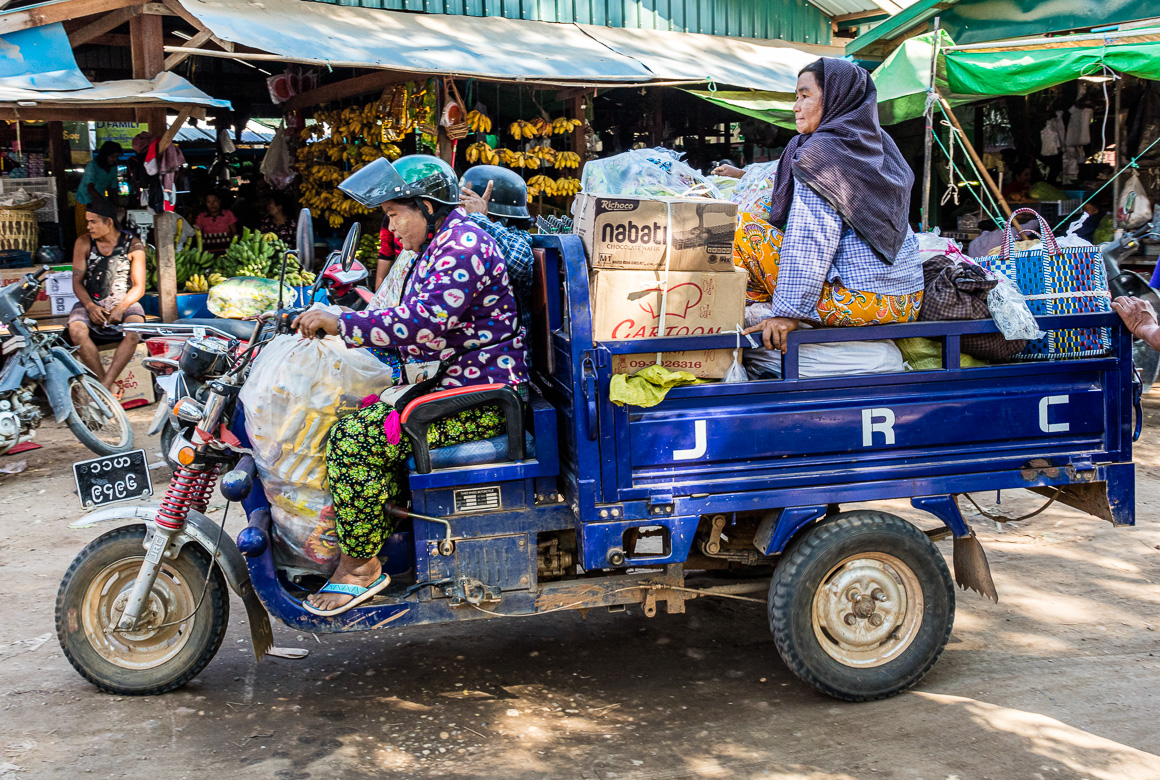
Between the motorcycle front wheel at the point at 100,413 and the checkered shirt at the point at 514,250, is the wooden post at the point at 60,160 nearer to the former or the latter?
the motorcycle front wheel at the point at 100,413

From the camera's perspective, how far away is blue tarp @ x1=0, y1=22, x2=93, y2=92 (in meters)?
7.44

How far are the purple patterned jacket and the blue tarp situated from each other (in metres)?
5.48

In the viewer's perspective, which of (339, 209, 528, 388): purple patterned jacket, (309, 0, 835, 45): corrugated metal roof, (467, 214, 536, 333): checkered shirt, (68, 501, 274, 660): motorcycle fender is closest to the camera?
(339, 209, 528, 388): purple patterned jacket

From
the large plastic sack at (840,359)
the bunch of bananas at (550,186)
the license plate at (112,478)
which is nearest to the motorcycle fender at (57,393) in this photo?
the license plate at (112,478)

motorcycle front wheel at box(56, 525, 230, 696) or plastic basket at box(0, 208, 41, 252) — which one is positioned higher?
plastic basket at box(0, 208, 41, 252)

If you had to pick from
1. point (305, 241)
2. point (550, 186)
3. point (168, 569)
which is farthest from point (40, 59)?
point (168, 569)

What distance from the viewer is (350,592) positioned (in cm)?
338

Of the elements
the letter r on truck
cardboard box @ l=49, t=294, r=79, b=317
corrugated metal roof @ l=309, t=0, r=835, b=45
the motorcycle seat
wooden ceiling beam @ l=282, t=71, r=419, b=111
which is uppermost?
corrugated metal roof @ l=309, t=0, r=835, b=45

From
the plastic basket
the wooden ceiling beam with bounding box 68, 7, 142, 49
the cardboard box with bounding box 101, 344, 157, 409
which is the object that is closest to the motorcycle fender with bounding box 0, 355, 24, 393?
the cardboard box with bounding box 101, 344, 157, 409

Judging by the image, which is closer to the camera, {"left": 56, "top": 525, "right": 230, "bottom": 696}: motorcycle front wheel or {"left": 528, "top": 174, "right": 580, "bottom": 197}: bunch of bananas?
{"left": 56, "top": 525, "right": 230, "bottom": 696}: motorcycle front wheel

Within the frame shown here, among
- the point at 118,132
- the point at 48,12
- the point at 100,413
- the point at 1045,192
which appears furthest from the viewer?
the point at 118,132

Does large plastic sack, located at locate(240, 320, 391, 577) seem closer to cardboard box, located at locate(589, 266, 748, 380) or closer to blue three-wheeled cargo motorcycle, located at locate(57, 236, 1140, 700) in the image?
blue three-wheeled cargo motorcycle, located at locate(57, 236, 1140, 700)

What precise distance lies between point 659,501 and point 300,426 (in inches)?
50.4

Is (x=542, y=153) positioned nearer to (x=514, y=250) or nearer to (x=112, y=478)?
(x=514, y=250)
